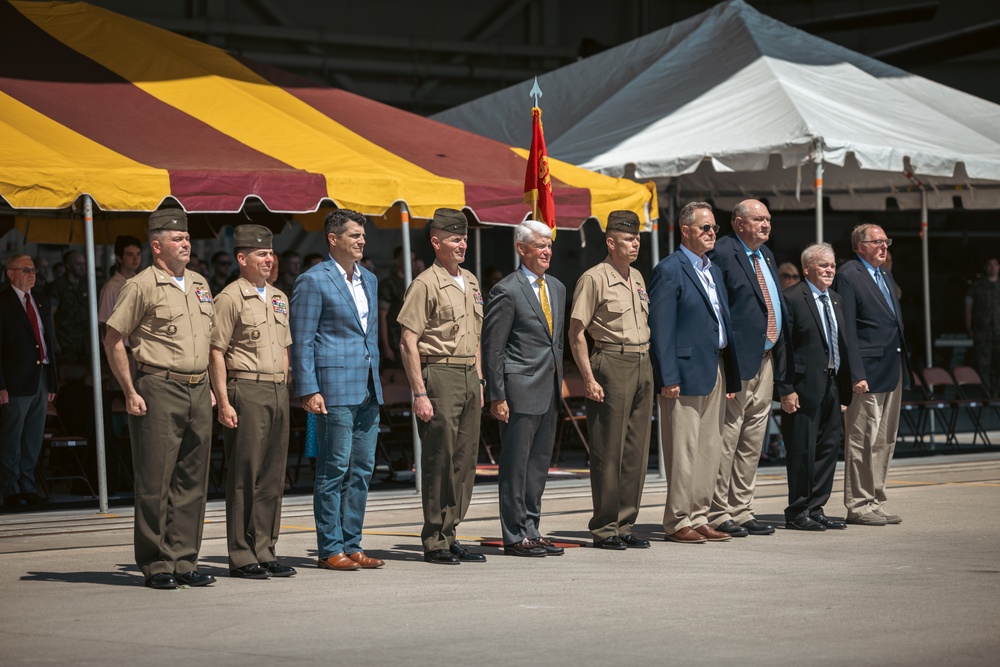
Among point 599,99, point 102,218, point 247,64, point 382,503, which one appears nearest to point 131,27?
point 247,64

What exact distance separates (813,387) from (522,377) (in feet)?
7.60

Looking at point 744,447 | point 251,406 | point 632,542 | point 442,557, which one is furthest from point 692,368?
point 251,406

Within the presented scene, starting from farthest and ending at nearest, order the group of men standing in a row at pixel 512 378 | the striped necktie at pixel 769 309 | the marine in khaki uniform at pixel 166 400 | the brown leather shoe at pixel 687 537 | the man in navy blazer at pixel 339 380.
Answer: the striped necktie at pixel 769 309
the brown leather shoe at pixel 687 537
the man in navy blazer at pixel 339 380
the group of men standing in a row at pixel 512 378
the marine in khaki uniform at pixel 166 400

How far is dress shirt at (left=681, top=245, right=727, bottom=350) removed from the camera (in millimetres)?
9672

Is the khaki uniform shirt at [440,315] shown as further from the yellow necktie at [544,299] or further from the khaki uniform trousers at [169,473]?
the khaki uniform trousers at [169,473]

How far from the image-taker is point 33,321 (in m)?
12.6

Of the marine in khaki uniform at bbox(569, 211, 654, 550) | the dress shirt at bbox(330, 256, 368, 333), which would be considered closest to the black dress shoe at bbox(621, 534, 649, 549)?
the marine in khaki uniform at bbox(569, 211, 654, 550)

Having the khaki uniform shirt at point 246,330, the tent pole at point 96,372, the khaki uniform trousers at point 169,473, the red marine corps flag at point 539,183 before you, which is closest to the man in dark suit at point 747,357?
the red marine corps flag at point 539,183

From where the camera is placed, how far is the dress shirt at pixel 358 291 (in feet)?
28.2

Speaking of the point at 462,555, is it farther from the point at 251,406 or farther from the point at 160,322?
the point at 160,322

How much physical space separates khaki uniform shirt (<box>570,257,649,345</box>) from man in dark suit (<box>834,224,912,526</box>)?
1.87 metres

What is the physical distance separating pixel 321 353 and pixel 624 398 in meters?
2.00

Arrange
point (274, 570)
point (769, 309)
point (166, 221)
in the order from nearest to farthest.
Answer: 1. point (166, 221)
2. point (274, 570)
3. point (769, 309)

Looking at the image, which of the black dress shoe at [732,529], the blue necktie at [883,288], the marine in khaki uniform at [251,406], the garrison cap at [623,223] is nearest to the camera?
the marine in khaki uniform at [251,406]
